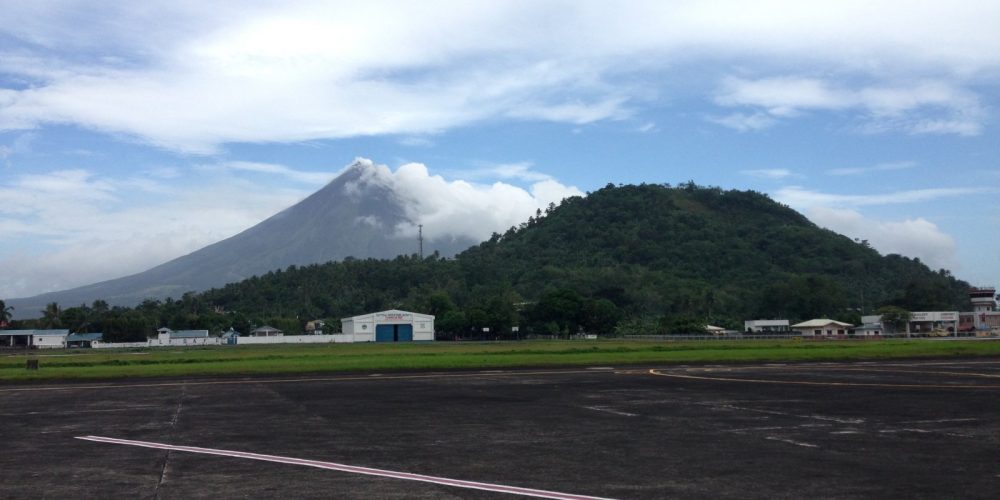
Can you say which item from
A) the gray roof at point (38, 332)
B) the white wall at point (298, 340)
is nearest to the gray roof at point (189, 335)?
the white wall at point (298, 340)

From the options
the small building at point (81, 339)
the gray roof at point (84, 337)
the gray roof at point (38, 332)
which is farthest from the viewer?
the gray roof at point (38, 332)

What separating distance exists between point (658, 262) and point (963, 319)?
58585mm

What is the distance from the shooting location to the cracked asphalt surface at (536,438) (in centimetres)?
928

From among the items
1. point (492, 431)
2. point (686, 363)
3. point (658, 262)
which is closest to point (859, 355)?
point (686, 363)

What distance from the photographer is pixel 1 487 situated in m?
9.37

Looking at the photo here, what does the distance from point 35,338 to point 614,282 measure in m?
84.7

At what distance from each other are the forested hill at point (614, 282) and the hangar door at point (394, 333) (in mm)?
5642

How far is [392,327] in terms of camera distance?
104938mm

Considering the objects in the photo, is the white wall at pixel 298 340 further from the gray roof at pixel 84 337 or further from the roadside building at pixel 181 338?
the gray roof at pixel 84 337

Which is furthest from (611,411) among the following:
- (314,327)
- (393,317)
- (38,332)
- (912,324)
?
(314,327)

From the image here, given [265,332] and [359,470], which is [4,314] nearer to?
[265,332]

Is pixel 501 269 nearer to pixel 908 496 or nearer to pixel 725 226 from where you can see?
pixel 725 226

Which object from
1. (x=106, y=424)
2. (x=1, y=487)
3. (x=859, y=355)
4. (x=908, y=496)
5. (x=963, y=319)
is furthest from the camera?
(x=963, y=319)

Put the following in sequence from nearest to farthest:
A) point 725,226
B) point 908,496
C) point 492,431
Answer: point 908,496 → point 492,431 → point 725,226
